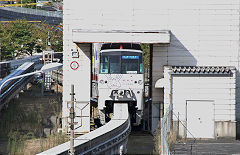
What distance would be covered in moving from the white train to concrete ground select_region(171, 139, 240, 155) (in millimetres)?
4356

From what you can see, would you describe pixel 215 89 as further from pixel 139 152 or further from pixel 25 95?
pixel 25 95

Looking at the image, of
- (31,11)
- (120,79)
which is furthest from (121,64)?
(31,11)

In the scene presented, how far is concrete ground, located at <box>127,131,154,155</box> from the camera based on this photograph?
2482 cm

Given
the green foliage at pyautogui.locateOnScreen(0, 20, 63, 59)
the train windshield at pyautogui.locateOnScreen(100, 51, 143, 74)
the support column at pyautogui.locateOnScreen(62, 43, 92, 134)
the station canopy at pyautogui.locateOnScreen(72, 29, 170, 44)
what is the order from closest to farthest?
the train windshield at pyautogui.locateOnScreen(100, 51, 143, 74), the station canopy at pyautogui.locateOnScreen(72, 29, 170, 44), the support column at pyautogui.locateOnScreen(62, 43, 92, 134), the green foliage at pyautogui.locateOnScreen(0, 20, 63, 59)

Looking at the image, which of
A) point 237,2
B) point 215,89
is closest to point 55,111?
point 215,89

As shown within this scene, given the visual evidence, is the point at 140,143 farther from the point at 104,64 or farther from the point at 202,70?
the point at 202,70

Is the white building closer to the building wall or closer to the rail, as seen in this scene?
the building wall

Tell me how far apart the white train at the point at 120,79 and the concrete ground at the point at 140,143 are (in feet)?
4.26

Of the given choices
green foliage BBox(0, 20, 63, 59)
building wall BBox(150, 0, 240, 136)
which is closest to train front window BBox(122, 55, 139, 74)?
building wall BBox(150, 0, 240, 136)

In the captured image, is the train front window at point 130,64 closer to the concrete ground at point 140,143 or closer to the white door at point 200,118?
the white door at point 200,118

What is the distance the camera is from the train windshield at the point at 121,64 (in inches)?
1119

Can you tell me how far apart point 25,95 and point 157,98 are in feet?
61.4

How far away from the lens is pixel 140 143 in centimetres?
2716

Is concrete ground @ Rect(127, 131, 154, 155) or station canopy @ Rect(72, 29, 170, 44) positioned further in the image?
station canopy @ Rect(72, 29, 170, 44)
